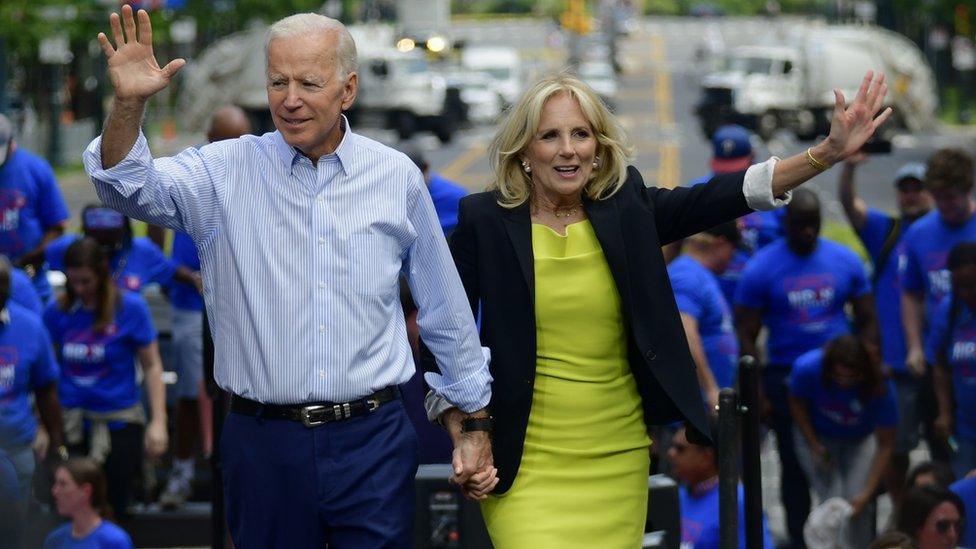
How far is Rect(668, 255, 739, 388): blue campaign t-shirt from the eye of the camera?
8.68m

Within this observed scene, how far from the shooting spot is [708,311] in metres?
8.76

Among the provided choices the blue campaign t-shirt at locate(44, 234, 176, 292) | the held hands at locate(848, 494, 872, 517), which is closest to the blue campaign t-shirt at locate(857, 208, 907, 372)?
the held hands at locate(848, 494, 872, 517)

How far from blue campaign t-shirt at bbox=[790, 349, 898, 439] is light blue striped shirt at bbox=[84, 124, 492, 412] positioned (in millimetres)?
4457

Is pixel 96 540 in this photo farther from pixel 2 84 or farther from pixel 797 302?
pixel 2 84

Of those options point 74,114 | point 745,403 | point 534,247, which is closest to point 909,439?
point 745,403

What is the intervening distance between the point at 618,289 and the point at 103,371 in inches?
183

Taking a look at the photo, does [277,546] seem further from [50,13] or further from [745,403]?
[50,13]

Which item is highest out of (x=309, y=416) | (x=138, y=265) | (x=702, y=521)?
(x=309, y=416)

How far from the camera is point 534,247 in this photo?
476 cm

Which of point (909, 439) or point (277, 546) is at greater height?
point (277, 546)

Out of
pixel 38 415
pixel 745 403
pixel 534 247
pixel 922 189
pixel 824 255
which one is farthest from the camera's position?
pixel 922 189

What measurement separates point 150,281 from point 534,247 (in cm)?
503

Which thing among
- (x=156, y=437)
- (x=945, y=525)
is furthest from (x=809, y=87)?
(x=945, y=525)

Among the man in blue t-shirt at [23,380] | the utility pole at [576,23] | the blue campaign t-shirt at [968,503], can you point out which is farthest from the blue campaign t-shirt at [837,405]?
the utility pole at [576,23]
